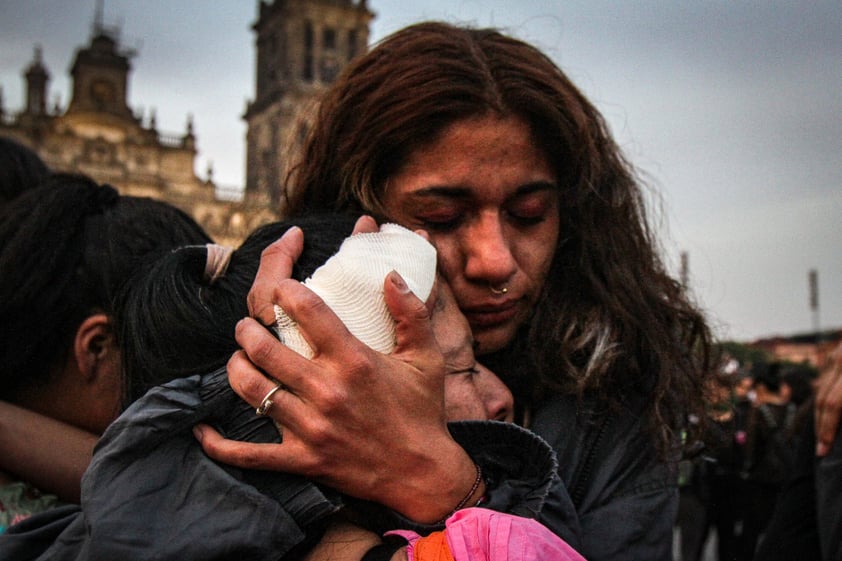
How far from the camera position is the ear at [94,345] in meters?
2.47

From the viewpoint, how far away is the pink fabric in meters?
1.41

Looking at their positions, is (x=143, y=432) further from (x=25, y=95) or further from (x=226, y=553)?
(x=25, y=95)

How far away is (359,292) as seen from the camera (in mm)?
1665

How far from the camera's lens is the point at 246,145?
6556 cm

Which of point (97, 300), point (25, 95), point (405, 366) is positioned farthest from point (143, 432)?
point (25, 95)

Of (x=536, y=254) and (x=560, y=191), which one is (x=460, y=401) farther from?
(x=560, y=191)

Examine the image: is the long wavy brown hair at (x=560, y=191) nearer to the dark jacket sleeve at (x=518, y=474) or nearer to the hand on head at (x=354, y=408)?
the dark jacket sleeve at (x=518, y=474)

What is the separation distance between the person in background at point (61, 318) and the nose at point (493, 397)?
3.48 feet

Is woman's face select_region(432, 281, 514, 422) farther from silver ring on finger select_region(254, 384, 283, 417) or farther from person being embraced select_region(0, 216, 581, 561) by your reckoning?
silver ring on finger select_region(254, 384, 283, 417)

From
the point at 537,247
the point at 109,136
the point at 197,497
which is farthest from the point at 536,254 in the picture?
the point at 109,136

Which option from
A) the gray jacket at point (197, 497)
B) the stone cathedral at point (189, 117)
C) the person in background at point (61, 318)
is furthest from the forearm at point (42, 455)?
the stone cathedral at point (189, 117)

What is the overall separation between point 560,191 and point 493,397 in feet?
2.51

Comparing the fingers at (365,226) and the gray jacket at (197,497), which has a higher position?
the fingers at (365,226)

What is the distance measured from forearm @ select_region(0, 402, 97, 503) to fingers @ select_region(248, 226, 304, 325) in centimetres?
93
